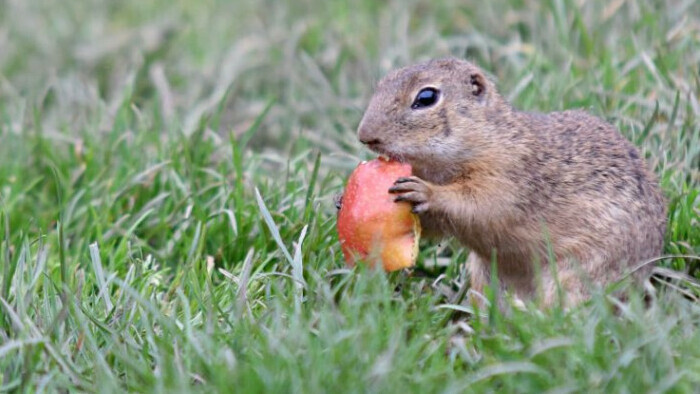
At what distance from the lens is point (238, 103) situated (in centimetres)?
729

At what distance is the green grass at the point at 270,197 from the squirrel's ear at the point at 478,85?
642mm

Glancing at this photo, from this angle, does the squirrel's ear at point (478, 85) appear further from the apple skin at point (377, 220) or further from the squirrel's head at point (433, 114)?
the apple skin at point (377, 220)

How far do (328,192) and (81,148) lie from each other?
1.40 m

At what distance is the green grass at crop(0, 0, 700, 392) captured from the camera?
11.0ft

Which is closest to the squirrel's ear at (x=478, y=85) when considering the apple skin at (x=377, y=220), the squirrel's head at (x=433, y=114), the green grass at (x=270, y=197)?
the squirrel's head at (x=433, y=114)

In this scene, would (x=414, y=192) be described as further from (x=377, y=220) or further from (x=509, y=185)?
(x=509, y=185)

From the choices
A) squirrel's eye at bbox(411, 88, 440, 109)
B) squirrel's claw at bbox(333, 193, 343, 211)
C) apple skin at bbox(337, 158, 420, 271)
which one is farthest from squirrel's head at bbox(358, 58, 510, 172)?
squirrel's claw at bbox(333, 193, 343, 211)

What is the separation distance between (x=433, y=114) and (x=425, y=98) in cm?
8

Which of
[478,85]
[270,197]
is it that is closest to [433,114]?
[478,85]

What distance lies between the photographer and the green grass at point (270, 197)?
335 centimetres

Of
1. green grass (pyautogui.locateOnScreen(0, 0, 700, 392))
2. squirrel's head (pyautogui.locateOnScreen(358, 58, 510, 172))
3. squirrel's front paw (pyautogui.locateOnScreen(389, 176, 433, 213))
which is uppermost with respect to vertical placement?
squirrel's head (pyautogui.locateOnScreen(358, 58, 510, 172))

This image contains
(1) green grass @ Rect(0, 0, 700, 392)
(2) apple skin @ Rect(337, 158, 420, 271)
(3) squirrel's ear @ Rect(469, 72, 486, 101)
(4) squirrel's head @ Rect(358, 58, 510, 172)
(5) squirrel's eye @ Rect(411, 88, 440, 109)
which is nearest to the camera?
(1) green grass @ Rect(0, 0, 700, 392)

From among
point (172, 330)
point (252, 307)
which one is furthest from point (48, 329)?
point (252, 307)

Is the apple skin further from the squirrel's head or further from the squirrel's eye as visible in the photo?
the squirrel's eye
